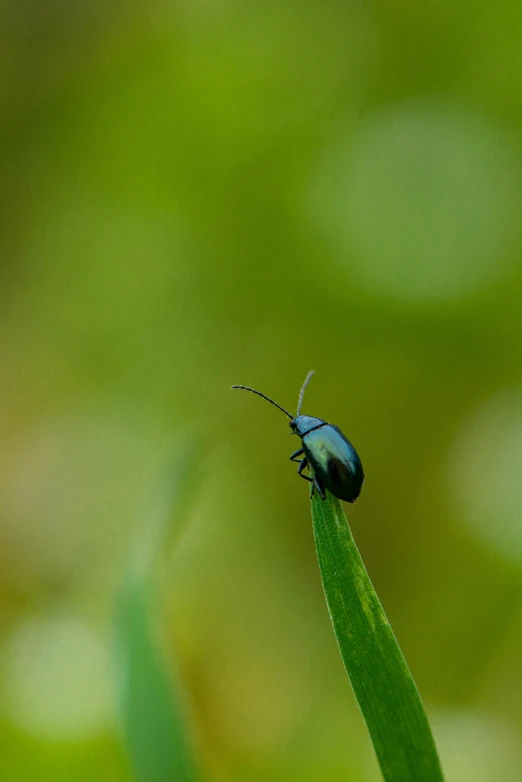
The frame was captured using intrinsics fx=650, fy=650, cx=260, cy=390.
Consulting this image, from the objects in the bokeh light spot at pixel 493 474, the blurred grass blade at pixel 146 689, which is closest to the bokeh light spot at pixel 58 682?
the blurred grass blade at pixel 146 689

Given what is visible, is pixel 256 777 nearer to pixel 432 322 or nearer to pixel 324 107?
pixel 432 322

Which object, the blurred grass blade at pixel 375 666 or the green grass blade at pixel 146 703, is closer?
the blurred grass blade at pixel 375 666

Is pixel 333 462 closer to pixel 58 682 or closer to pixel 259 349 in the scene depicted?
pixel 58 682

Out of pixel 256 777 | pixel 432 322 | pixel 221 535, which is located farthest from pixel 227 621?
pixel 432 322

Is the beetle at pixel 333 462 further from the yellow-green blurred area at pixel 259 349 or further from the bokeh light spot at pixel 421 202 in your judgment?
the bokeh light spot at pixel 421 202

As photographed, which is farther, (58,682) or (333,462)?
(58,682)

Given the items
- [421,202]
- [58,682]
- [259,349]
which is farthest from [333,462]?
[421,202]

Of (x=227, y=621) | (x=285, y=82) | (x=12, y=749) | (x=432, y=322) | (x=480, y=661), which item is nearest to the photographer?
(x=12, y=749)
